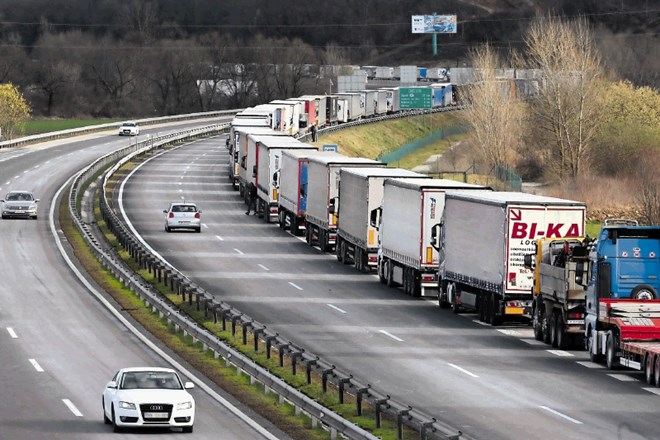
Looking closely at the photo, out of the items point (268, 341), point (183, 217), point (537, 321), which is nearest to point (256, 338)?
point (268, 341)

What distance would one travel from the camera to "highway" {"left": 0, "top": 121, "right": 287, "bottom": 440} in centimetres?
2803

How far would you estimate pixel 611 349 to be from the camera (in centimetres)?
3606

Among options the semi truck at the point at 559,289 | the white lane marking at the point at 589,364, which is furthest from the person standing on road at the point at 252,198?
the white lane marking at the point at 589,364

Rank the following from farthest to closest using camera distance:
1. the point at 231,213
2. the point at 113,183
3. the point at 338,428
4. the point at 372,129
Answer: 1. the point at 372,129
2. the point at 113,183
3. the point at 231,213
4. the point at 338,428

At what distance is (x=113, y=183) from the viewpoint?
3844 inches

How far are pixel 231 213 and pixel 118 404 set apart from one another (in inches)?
2140

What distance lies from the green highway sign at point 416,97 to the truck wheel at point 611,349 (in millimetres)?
123474

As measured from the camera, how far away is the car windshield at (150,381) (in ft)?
89.9

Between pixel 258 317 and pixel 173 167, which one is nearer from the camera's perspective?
pixel 258 317

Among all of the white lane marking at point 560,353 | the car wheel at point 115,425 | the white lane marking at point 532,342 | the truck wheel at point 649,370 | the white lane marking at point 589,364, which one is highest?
the car wheel at point 115,425

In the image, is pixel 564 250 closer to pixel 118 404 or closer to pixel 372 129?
pixel 118 404

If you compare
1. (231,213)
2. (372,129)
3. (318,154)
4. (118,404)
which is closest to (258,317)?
(118,404)

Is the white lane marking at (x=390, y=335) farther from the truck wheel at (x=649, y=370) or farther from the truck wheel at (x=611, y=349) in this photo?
the truck wheel at (x=649, y=370)

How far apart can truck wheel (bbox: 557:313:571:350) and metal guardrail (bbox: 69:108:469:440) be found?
725cm
